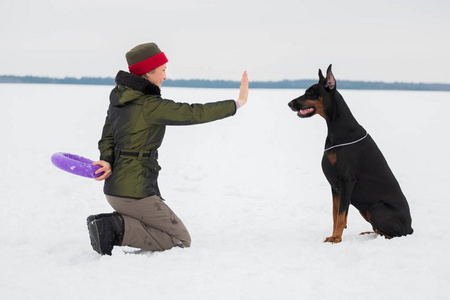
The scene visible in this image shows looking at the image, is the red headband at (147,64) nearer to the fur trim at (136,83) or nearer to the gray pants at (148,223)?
the fur trim at (136,83)

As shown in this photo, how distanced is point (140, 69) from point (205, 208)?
2.40 meters

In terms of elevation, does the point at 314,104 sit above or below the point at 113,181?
above

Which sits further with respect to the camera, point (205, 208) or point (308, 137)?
point (308, 137)

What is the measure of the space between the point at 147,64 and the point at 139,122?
512 millimetres

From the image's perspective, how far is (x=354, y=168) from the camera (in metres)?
4.19

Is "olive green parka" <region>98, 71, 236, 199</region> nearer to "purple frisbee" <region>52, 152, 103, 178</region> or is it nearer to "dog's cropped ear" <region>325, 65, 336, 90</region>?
"purple frisbee" <region>52, 152, 103, 178</region>

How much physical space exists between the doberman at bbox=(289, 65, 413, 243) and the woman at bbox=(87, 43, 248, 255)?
2.49 ft

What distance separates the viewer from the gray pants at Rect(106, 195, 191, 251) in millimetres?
3934

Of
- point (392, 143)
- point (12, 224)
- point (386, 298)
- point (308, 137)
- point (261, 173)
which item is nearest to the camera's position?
point (386, 298)

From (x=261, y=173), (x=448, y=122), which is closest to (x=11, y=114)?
(x=261, y=173)

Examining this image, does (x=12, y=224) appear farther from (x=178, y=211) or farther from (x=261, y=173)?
(x=261, y=173)

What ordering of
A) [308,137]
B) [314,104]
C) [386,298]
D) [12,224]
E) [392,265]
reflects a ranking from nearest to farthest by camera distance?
[386,298]
[392,265]
[314,104]
[12,224]
[308,137]

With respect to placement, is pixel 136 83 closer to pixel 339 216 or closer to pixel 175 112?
pixel 175 112

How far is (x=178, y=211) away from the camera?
18.9 feet
